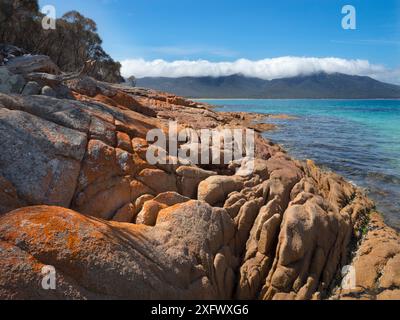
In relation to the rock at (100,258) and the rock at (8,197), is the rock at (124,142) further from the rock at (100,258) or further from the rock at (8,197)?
the rock at (8,197)

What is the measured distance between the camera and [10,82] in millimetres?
10805

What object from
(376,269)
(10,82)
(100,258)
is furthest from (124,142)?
(376,269)

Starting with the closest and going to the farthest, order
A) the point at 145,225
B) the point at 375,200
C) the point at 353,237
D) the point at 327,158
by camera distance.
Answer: the point at 145,225 → the point at 353,237 → the point at 375,200 → the point at 327,158

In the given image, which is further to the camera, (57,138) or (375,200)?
(375,200)

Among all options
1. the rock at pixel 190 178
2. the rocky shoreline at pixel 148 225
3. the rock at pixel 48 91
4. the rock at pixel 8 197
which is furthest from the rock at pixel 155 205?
the rock at pixel 48 91

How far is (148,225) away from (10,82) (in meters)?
7.54

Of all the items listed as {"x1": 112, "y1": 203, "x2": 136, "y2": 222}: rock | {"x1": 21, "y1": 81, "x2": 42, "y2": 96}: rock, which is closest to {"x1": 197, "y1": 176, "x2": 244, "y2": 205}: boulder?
{"x1": 112, "y1": 203, "x2": 136, "y2": 222}: rock

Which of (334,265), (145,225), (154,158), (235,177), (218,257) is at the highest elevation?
(154,158)

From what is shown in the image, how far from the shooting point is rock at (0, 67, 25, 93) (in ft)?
35.0
